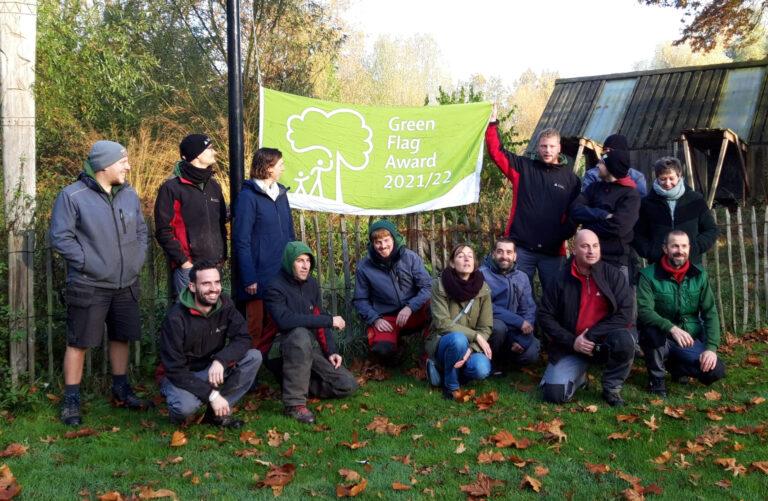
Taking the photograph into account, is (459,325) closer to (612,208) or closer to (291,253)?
(291,253)

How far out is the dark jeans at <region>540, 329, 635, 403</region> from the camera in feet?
17.7

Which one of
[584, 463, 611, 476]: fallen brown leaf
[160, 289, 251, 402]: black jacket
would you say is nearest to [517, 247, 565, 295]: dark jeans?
[584, 463, 611, 476]: fallen brown leaf

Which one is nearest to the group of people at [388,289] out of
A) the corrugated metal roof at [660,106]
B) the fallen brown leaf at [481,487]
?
the fallen brown leaf at [481,487]

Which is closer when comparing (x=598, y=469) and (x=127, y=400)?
(x=598, y=469)

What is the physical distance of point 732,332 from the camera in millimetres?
7785

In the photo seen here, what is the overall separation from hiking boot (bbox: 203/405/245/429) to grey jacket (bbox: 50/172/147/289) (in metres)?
1.16

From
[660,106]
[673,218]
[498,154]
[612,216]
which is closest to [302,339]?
[498,154]

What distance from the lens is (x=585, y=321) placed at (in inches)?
220

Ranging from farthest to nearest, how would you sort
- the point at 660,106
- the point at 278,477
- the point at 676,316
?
the point at 660,106 < the point at 676,316 < the point at 278,477

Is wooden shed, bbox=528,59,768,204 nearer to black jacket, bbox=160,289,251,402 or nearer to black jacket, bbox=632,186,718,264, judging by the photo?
black jacket, bbox=632,186,718,264

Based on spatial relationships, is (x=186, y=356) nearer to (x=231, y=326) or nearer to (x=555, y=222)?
(x=231, y=326)

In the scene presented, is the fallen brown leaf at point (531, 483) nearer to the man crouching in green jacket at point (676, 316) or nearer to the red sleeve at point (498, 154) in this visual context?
the man crouching in green jacket at point (676, 316)

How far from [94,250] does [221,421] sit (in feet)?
4.99

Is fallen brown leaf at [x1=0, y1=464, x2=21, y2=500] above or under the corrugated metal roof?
under
